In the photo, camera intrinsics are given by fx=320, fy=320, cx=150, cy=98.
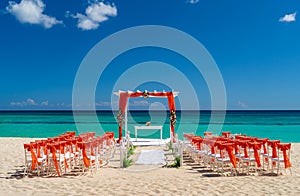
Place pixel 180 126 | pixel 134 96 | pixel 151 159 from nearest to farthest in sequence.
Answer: pixel 151 159
pixel 134 96
pixel 180 126

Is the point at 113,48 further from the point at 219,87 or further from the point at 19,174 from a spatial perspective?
the point at 19,174

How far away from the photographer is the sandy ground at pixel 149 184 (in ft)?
21.0

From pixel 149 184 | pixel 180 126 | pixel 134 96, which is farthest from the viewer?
pixel 180 126

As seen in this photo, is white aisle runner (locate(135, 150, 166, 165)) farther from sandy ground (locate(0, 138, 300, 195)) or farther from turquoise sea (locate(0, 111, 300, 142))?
turquoise sea (locate(0, 111, 300, 142))

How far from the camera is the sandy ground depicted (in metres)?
6.41

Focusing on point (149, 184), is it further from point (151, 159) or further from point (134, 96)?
point (134, 96)

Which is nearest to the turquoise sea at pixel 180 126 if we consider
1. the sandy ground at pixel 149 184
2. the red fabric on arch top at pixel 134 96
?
the red fabric on arch top at pixel 134 96

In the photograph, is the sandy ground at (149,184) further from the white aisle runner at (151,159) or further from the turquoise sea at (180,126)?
the turquoise sea at (180,126)

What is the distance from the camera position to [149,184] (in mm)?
7090

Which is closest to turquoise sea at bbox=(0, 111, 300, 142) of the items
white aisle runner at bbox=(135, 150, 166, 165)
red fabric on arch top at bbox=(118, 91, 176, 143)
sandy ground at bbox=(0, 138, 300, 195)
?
red fabric on arch top at bbox=(118, 91, 176, 143)

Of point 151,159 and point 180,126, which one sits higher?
point 151,159

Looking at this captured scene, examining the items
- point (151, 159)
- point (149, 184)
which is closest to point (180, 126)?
point (151, 159)

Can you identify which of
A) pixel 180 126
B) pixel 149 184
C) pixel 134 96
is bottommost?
pixel 180 126

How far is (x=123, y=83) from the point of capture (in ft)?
66.4
